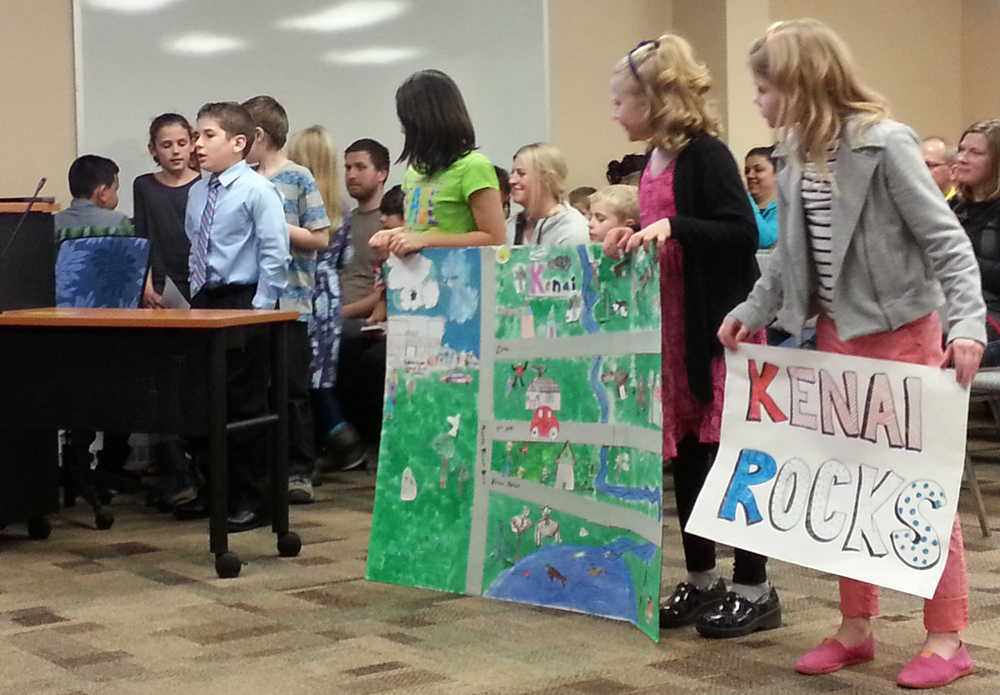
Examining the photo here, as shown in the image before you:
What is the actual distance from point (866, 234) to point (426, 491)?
52.8 inches

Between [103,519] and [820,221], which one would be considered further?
[103,519]

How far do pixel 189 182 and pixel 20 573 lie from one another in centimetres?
231

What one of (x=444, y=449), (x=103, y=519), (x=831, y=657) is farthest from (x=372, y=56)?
(x=831, y=657)

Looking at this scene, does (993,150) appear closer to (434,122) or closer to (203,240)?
(434,122)

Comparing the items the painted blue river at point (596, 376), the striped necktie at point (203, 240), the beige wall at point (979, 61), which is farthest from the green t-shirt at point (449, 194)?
the beige wall at point (979, 61)

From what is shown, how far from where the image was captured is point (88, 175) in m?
5.90

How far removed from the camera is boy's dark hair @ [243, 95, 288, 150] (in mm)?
5070

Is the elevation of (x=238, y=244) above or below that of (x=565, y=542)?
above

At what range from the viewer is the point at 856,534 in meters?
2.56

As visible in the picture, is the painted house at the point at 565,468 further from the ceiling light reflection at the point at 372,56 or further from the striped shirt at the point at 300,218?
the ceiling light reflection at the point at 372,56

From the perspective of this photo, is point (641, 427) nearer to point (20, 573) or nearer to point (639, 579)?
point (639, 579)

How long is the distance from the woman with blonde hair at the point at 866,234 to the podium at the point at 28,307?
262 cm

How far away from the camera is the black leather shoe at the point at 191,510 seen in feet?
15.8

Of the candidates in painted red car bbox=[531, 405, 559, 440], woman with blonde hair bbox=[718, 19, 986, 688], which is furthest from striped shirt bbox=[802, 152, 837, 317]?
painted red car bbox=[531, 405, 559, 440]
